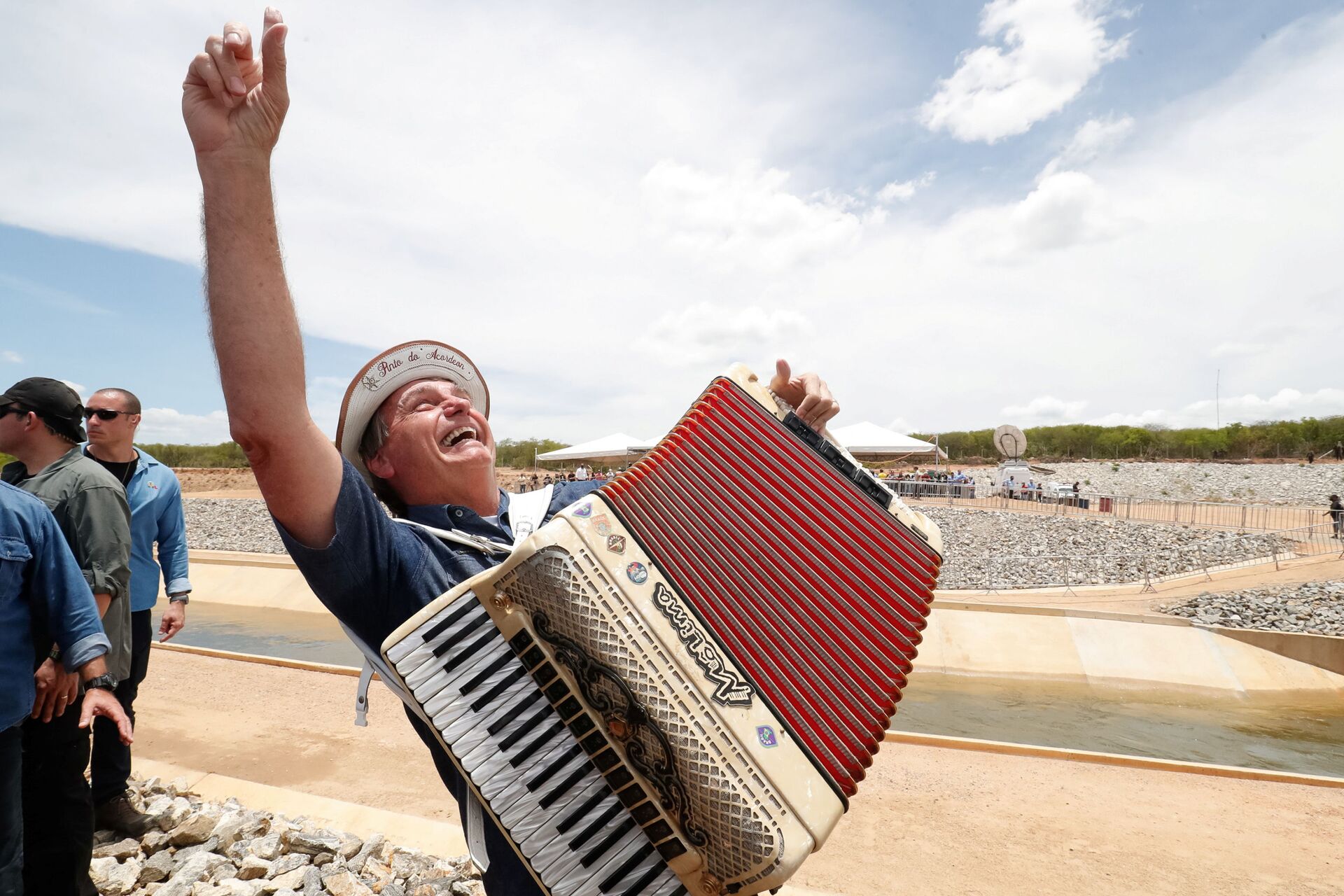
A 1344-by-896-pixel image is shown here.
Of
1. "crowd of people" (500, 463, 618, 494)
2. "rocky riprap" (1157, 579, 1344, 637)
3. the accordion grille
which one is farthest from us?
"crowd of people" (500, 463, 618, 494)

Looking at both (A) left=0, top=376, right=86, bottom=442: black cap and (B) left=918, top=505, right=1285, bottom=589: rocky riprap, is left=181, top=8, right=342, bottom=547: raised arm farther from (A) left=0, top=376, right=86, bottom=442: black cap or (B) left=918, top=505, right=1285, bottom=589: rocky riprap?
(B) left=918, top=505, right=1285, bottom=589: rocky riprap

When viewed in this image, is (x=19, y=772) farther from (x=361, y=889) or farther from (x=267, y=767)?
(x=267, y=767)

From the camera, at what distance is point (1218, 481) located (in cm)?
3822

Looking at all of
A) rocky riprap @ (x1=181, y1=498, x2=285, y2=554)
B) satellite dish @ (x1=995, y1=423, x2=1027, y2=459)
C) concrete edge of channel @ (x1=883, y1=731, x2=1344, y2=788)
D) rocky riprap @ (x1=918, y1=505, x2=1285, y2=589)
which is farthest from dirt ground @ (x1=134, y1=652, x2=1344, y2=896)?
satellite dish @ (x1=995, y1=423, x2=1027, y2=459)

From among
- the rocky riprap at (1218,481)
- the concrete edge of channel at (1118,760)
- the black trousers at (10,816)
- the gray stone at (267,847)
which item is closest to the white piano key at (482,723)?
the black trousers at (10,816)

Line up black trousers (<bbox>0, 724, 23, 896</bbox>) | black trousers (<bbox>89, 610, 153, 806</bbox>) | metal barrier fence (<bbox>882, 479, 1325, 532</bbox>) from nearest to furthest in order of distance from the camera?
black trousers (<bbox>0, 724, 23, 896</bbox>) < black trousers (<bbox>89, 610, 153, 806</bbox>) < metal barrier fence (<bbox>882, 479, 1325, 532</bbox>)

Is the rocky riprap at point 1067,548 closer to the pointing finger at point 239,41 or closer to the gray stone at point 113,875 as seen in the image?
the gray stone at point 113,875

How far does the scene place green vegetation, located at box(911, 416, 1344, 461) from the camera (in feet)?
172

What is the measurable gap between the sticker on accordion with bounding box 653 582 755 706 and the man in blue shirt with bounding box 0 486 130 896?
242 cm

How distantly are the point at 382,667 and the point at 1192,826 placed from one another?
5581mm

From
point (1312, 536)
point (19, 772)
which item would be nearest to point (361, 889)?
point (19, 772)

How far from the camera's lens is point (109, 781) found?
3564 mm

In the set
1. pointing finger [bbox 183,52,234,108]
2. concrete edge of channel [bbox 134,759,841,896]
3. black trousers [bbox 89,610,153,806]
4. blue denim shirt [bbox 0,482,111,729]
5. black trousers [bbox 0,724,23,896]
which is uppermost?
pointing finger [bbox 183,52,234,108]

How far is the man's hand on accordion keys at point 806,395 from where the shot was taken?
2.00 m
